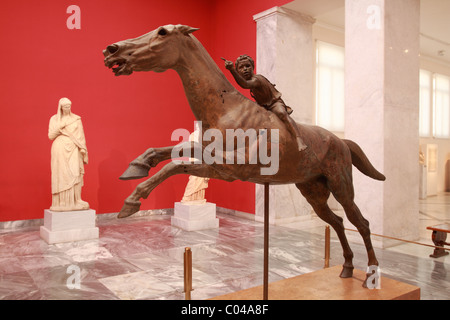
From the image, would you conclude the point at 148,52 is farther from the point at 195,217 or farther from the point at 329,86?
the point at 329,86

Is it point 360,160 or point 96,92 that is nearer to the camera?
point 360,160

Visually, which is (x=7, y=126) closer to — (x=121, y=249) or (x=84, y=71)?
(x=84, y=71)

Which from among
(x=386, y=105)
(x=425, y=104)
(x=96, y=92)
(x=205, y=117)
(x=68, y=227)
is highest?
(x=425, y=104)

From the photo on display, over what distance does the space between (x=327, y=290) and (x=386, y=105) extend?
404 centimetres

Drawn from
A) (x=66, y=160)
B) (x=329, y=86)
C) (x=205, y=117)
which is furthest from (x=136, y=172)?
(x=329, y=86)

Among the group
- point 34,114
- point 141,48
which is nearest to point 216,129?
point 141,48

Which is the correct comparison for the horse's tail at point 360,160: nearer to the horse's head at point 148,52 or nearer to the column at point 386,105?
the horse's head at point 148,52

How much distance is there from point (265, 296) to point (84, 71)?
24.0 ft

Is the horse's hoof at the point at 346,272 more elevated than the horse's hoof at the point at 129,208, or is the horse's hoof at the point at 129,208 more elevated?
the horse's hoof at the point at 129,208

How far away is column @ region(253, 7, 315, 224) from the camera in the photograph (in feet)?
26.4

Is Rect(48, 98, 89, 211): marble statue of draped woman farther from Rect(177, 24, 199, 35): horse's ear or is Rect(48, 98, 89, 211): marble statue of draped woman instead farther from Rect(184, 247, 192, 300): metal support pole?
Rect(177, 24, 199, 35): horse's ear

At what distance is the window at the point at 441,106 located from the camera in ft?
50.1

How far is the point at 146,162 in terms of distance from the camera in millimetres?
2094

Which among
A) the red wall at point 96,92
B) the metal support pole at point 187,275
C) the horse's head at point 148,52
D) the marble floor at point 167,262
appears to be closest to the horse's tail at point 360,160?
the marble floor at point 167,262
